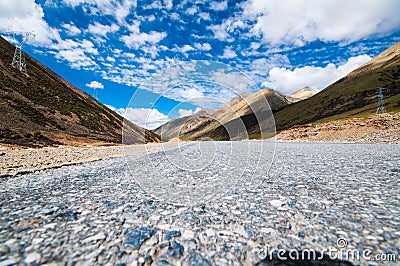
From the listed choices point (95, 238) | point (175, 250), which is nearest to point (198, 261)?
point (175, 250)

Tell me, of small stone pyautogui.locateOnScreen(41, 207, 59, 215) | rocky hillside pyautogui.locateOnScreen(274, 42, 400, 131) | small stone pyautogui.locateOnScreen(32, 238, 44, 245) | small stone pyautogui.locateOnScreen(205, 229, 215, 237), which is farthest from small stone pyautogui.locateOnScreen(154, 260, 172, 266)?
rocky hillside pyautogui.locateOnScreen(274, 42, 400, 131)

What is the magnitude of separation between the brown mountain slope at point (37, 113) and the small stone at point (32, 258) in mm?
36401

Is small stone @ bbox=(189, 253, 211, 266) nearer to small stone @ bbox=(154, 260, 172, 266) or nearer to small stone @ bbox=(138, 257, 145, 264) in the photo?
small stone @ bbox=(154, 260, 172, 266)

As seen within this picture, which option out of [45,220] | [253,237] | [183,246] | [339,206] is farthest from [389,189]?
[45,220]

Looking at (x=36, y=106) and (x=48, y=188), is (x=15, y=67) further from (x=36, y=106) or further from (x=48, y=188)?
(x=48, y=188)

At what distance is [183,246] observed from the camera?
134 inches

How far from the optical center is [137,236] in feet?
12.2

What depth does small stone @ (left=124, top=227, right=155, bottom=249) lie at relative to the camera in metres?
3.45

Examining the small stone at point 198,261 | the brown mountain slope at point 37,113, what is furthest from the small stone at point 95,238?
the brown mountain slope at point 37,113

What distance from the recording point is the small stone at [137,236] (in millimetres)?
3448

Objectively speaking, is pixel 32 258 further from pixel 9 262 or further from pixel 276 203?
pixel 276 203

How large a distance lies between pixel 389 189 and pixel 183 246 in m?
6.54

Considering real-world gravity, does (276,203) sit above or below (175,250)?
above

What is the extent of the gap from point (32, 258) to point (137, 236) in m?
1.49
